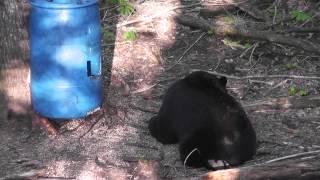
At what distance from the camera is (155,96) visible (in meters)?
6.83

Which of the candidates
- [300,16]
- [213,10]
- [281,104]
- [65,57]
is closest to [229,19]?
[213,10]

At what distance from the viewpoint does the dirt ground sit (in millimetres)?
5367

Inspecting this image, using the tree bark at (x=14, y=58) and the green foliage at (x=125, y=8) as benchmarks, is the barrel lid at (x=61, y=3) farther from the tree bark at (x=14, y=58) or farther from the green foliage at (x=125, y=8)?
the green foliage at (x=125, y=8)

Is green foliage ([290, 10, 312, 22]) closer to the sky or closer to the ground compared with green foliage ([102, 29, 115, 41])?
closer to the sky

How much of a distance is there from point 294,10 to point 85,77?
4116 millimetres

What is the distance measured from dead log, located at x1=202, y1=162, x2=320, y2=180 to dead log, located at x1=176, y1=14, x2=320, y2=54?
3.24 meters

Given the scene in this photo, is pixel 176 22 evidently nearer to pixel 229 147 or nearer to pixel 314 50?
pixel 314 50

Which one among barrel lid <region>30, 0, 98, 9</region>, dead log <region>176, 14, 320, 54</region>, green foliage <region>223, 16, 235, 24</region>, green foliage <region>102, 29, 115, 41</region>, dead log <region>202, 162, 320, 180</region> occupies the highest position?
barrel lid <region>30, 0, 98, 9</region>

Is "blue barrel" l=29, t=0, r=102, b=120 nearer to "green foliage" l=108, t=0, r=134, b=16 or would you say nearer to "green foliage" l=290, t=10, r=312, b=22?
"green foliage" l=108, t=0, r=134, b=16

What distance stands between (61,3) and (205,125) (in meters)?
1.62

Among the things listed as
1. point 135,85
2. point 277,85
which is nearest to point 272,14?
point 277,85

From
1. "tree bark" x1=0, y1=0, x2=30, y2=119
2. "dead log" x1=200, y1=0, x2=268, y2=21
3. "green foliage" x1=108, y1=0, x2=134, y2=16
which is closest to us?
"tree bark" x1=0, y1=0, x2=30, y2=119

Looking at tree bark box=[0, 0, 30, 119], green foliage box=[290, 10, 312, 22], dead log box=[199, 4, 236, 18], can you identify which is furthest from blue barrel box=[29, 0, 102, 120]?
green foliage box=[290, 10, 312, 22]

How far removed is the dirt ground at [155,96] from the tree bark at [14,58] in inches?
8.2
